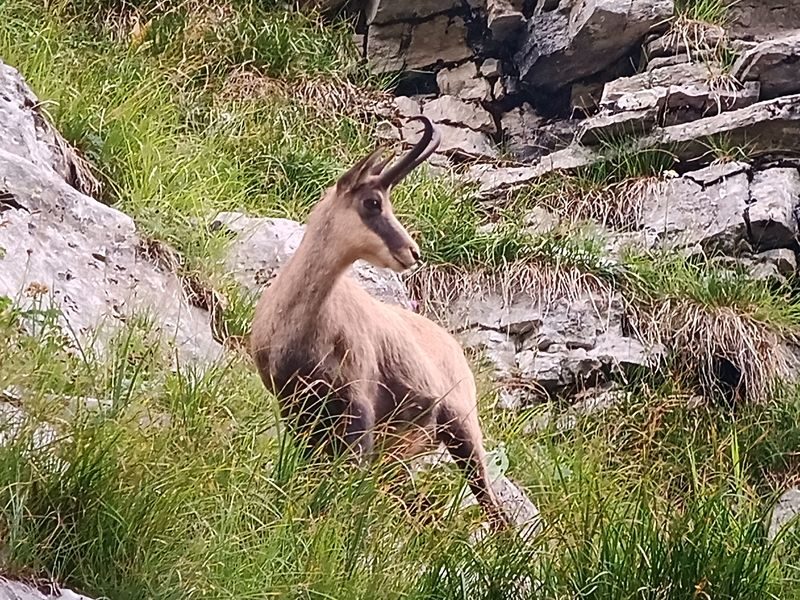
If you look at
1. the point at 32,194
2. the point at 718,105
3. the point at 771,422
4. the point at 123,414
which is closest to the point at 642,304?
the point at 771,422

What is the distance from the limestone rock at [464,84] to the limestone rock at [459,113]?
8 centimetres

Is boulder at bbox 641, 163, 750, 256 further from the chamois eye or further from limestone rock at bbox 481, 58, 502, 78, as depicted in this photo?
the chamois eye

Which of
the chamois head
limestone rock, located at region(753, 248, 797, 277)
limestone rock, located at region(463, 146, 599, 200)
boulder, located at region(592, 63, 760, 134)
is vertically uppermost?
the chamois head

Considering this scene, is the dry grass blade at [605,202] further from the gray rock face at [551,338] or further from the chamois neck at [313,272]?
the chamois neck at [313,272]

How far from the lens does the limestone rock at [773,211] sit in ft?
28.1

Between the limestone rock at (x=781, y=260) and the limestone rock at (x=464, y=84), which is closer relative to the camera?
the limestone rock at (x=781, y=260)

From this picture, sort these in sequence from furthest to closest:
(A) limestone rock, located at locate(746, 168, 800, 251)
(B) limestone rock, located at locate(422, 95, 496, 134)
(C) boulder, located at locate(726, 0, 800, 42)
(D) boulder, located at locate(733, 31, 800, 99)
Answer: (C) boulder, located at locate(726, 0, 800, 42)
(B) limestone rock, located at locate(422, 95, 496, 134)
(D) boulder, located at locate(733, 31, 800, 99)
(A) limestone rock, located at locate(746, 168, 800, 251)

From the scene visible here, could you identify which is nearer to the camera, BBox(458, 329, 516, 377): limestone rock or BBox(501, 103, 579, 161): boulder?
BBox(458, 329, 516, 377): limestone rock

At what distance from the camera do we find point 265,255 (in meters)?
7.11

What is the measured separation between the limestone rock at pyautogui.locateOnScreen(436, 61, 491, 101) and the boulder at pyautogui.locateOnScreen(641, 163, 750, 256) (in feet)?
5.68

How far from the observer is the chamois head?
4648mm

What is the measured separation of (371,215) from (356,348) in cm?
51

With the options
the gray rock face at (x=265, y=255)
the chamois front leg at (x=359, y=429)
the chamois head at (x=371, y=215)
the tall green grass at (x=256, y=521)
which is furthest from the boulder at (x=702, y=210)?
the chamois front leg at (x=359, y=429)

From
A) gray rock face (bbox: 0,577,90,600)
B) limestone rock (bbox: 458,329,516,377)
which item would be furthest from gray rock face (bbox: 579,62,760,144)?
gray rock face (bbox: 0,577,90,600)
